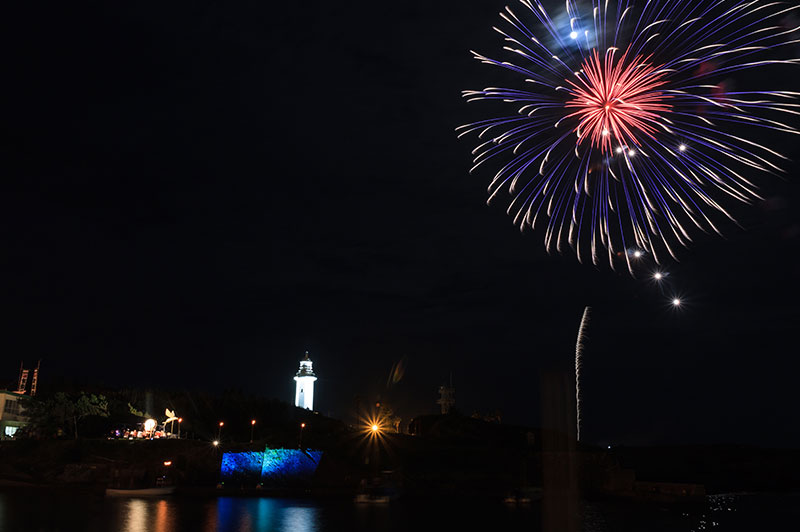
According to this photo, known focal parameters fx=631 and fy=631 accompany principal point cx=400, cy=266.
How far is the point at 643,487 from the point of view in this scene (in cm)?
10769

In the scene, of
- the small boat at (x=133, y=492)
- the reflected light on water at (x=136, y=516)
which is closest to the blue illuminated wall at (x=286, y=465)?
the small boat at (x=133, y=492)

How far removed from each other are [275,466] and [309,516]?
27.3 metres

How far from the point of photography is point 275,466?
305 ft

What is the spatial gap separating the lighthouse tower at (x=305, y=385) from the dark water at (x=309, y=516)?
66170 mm

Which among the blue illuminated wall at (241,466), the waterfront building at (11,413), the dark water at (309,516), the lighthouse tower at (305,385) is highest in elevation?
the lighthouse tower at (305,385)

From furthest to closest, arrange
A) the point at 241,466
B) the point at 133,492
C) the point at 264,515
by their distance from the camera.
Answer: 1. the point at 241,466
2. the point at 133,492
3. the point at 264,515

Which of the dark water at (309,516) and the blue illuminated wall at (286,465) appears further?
the blue illuminated wall at (286,465)

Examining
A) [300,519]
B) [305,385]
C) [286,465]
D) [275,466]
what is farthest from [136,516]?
[305,385]

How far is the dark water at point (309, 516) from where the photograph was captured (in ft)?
187

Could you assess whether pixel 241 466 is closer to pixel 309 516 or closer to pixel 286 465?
pixel 286 465

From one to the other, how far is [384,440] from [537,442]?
36.7 m

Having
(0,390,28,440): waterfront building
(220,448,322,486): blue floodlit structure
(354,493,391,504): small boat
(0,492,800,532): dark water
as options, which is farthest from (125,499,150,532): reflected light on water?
(0,390,28,440): waterfront building

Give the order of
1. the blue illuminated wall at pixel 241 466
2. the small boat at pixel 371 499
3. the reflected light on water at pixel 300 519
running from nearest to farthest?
the reflected light on water at pixel 300 519
the small boat at pixel 371 499
the blue illuminated wall at pixel 241 466

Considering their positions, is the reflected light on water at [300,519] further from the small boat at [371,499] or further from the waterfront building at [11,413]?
the waterfront building at [11,413]
